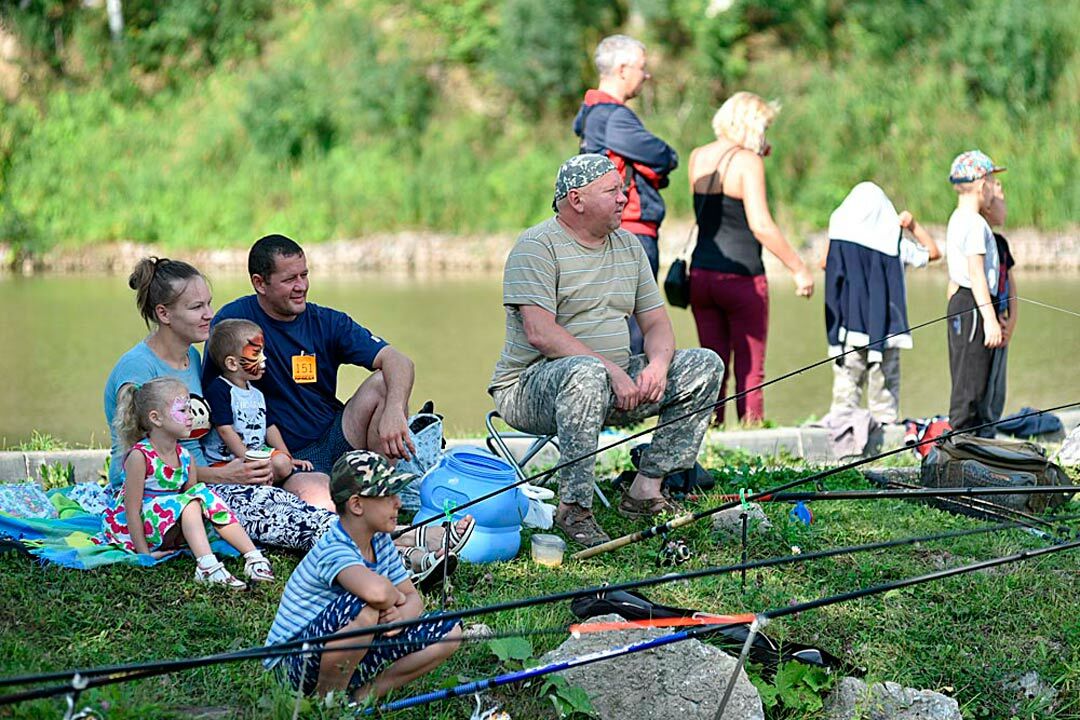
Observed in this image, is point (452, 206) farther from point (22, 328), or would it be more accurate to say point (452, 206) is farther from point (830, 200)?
point (22, 328)

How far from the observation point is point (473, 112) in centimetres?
1902

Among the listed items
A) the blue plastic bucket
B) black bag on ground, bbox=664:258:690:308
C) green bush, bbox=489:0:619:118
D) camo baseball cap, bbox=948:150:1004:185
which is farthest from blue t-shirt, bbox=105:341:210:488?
green bush, bbox=489:0:619:118

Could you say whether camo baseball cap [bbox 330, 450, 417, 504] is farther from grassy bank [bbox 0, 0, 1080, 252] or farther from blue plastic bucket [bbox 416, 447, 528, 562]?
grassy bank [bbox 0, 0, 1080, 252]

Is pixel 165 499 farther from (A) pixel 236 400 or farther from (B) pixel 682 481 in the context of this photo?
(B) pixel 682 481

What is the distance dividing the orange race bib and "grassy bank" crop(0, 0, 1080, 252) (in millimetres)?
Answer: 11295

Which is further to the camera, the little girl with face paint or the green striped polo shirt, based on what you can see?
the green striped polo shirt

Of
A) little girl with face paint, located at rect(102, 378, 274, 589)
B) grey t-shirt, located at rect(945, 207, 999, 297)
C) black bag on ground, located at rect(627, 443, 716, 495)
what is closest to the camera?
little girl with face paint, located at rect(102, 378, 274, 589)

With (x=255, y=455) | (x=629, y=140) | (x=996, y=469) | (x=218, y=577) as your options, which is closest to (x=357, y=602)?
(x=218, y=577)

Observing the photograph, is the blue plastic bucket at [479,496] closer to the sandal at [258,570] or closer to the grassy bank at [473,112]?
the sandal at [258,570]

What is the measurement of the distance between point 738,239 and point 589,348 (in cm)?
201

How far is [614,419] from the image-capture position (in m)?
4.97

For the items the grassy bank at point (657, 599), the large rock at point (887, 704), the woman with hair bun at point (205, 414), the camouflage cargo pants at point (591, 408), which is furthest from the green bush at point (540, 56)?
the large rock at point (887, 704)

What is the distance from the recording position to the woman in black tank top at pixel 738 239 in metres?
6.67

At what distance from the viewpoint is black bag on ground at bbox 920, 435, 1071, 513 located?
5246 millimetres
